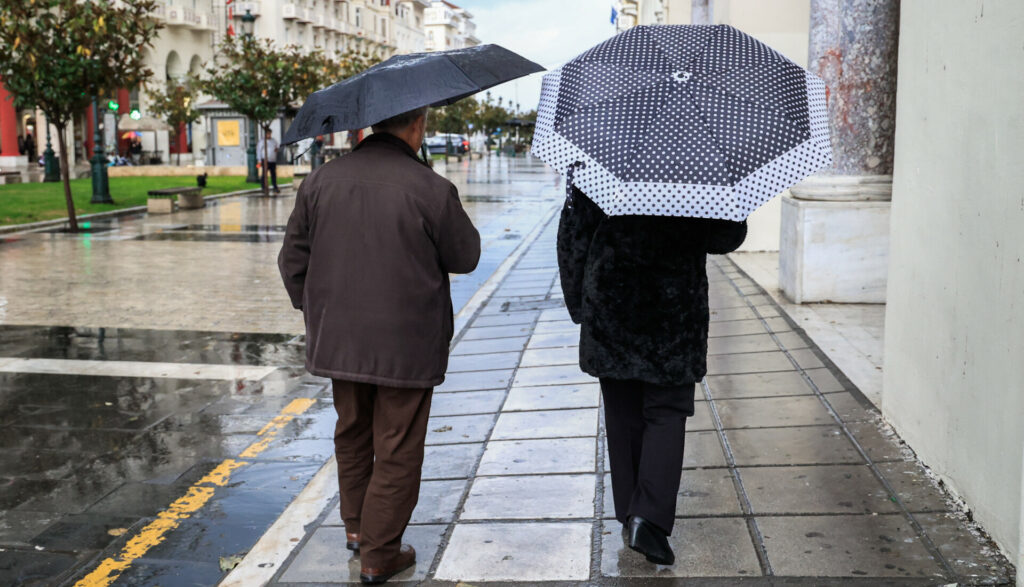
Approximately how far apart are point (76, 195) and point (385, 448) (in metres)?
25.7

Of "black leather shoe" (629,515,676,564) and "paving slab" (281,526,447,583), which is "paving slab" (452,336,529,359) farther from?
"black leather shoe" (629,515,676,564)

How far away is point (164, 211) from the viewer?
72.6 ft

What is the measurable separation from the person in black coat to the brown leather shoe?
786 mm

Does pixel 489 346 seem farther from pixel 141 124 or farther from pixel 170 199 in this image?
pixel 141 124

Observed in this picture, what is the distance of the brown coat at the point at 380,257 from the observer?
341 centimetres

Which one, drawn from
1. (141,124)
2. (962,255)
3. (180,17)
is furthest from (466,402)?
(180,17)

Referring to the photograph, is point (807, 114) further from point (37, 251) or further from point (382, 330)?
point (37, 251)

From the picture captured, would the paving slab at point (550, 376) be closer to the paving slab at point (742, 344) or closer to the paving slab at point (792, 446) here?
the paving slab at point (742, 344)

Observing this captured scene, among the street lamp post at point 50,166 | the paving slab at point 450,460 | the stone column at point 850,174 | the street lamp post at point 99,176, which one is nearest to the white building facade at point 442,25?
the street lamp post at point 50,166

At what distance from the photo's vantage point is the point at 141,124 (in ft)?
148

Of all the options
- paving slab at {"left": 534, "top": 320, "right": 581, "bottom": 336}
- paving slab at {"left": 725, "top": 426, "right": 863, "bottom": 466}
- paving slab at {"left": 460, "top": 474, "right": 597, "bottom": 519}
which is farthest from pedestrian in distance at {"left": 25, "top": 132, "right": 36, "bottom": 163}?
paving slab at {"left": 725, "top": 426, "right": 863, "bottom": 466}

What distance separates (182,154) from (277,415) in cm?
5409

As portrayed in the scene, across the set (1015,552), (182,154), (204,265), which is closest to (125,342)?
(204,265)

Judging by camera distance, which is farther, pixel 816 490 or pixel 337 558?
pixel 816 490
